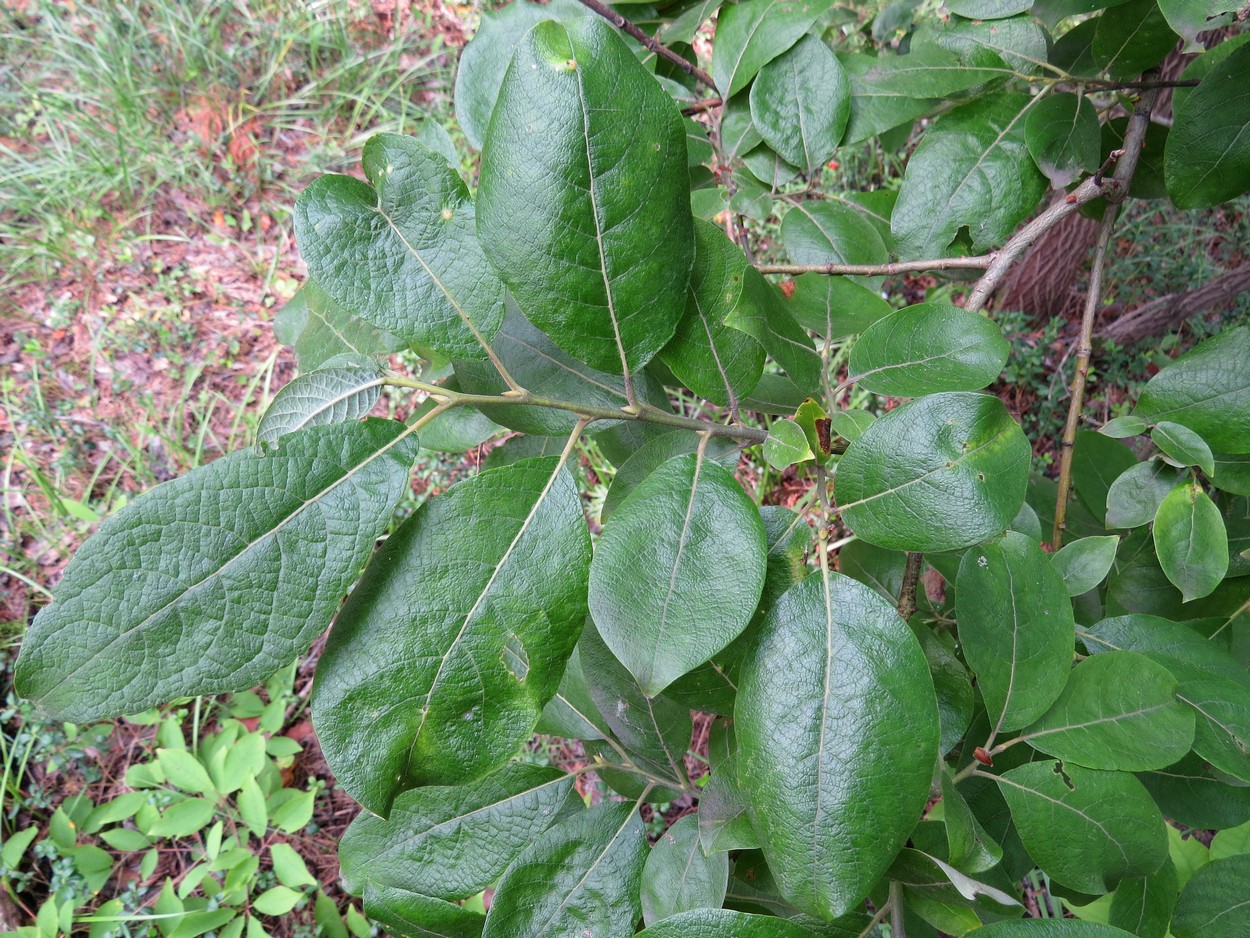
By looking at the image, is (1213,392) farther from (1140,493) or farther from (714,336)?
(714,336)

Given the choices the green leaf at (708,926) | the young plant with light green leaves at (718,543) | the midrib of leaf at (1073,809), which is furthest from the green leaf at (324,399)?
the midrib of leaf at (1073,809)

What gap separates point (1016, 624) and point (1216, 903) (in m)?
0.41

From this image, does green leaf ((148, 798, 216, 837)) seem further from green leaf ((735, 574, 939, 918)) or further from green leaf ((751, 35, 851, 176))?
green leaf ((751, 35, 851, 176))

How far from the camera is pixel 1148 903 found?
836 millimetres

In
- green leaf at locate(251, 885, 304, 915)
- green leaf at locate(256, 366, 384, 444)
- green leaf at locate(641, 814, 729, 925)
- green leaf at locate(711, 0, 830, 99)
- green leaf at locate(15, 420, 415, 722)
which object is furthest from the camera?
green leaf at locate(251, 885, 304, 915)

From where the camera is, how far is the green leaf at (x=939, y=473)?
0.57 metres

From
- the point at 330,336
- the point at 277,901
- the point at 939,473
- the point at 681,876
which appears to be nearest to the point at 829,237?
the point at 939,473

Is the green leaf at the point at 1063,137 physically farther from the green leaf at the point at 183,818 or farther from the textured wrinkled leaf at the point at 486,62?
the green leaf at the point at 183,818

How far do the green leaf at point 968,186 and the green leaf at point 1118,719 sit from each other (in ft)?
1.71

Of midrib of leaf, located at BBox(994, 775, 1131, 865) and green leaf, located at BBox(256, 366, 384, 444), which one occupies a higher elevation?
green leaf, located at BBox(256, 366, 384, 444)

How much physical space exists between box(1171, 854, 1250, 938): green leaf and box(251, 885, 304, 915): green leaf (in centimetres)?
184

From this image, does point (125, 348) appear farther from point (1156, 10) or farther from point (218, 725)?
point (1156, 10)

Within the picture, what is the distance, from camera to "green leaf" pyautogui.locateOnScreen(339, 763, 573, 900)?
79 cm

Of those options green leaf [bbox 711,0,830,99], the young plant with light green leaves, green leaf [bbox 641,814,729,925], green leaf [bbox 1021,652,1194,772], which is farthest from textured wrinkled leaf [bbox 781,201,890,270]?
green leaf [bbox 641,814,729,925]
